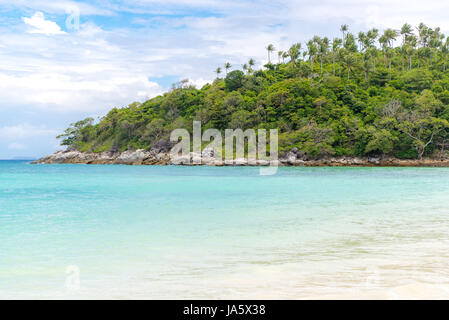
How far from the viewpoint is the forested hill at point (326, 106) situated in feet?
161

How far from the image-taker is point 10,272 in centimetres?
521

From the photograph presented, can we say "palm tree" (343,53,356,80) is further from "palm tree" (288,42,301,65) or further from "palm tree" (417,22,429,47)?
"palm tree" (417,22,429,47)

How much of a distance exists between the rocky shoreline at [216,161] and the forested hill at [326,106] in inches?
48.2

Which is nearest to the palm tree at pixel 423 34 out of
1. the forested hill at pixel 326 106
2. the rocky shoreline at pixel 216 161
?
the forested hill at pixel 326 106

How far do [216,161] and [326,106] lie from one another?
19.1m

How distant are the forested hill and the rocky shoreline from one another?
122 cm

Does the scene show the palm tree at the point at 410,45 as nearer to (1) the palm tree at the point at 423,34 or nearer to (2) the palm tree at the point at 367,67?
(1) the palm tree at the point at 423,34

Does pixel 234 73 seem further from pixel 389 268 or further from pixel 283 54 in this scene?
pixel 389 268

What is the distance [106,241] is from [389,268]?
16.5ft

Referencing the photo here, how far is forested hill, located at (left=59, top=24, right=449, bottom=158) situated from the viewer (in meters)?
49.0

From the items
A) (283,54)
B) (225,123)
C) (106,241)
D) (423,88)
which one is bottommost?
(106,241)

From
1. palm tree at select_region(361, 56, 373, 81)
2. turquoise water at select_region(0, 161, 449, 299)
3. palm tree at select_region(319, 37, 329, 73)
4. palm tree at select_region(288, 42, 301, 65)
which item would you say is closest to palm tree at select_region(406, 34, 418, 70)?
palm tree at select_region(361, 56, 373, 81)
